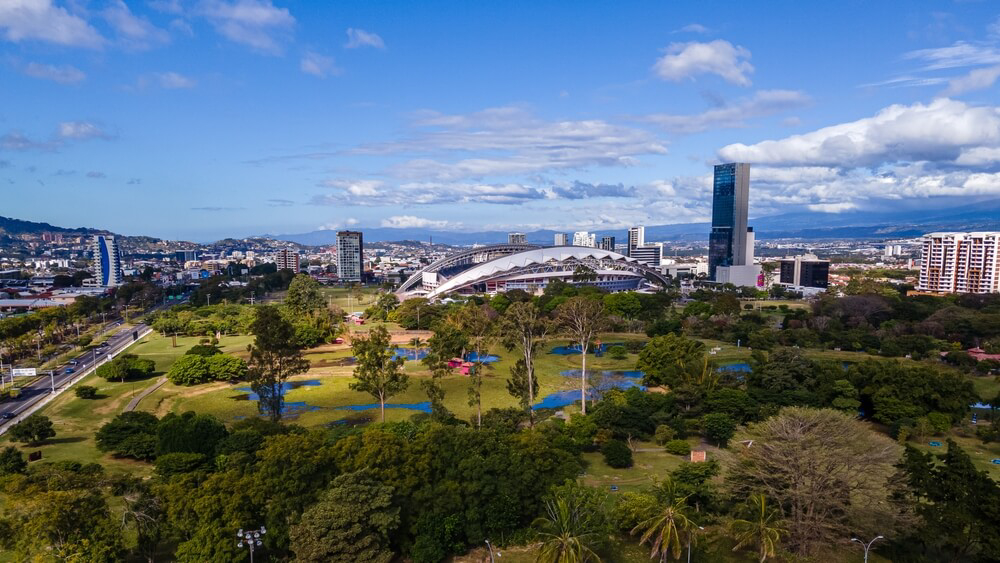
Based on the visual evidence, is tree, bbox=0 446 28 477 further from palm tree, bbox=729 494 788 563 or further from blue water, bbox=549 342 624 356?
blue water, bbox=549 342 624 356

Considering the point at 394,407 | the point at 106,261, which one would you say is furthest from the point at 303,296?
the point at 106,261

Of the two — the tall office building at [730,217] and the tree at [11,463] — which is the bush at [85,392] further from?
the tall office building at [730,217]

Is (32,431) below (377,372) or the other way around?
below

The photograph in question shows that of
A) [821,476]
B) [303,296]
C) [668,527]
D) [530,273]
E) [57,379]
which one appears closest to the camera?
[668,527]

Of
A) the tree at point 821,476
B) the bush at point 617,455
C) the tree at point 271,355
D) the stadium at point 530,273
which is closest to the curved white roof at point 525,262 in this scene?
the stadium at point 530,273

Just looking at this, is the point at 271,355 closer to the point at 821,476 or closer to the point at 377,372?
the point at 377,372

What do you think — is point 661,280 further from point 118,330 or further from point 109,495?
point 109,495

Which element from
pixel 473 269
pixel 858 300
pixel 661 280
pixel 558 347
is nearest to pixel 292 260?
pixel 473 269
